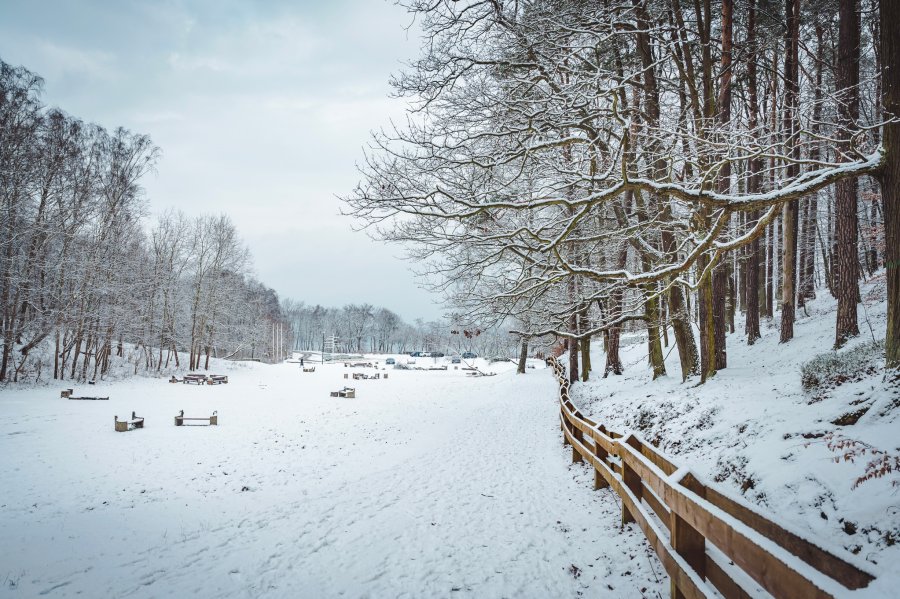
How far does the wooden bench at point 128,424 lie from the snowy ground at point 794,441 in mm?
14882

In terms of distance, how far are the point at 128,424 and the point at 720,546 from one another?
55.2 ft

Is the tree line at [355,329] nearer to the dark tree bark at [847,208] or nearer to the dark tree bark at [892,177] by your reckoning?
the dark tree bark at [847,208]

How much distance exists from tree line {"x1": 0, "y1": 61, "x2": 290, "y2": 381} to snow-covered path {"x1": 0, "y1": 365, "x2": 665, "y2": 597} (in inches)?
336

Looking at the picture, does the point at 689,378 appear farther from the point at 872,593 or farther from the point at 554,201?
the point at 872,593

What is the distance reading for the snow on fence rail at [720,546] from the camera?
169cm

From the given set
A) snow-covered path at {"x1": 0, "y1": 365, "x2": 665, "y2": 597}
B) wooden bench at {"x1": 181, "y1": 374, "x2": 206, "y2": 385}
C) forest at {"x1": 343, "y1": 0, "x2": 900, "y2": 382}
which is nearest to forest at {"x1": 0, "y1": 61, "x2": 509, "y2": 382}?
wooden bench at {"x1": 181, "y1": 374, "x2": 206, "y2": 385}

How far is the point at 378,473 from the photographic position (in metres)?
9.24

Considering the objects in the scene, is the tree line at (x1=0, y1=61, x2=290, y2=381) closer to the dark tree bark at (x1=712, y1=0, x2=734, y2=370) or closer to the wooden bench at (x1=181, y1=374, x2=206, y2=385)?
the wooden bench at (x1=181, y1=374, x2=206, y2=385)

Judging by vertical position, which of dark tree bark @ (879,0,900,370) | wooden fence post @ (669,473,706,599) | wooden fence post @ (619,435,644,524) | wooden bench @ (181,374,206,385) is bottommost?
wooden bench @ (181,374,206,385)

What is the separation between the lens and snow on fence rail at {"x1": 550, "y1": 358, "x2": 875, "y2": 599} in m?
1.69

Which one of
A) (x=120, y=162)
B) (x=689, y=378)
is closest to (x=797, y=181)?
(x=689, y=378)

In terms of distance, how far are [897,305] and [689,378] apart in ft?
22.5

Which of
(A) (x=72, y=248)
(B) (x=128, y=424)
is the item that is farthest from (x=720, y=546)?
(A) (x=72, y=248)

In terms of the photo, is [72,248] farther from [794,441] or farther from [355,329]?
[355,329]
